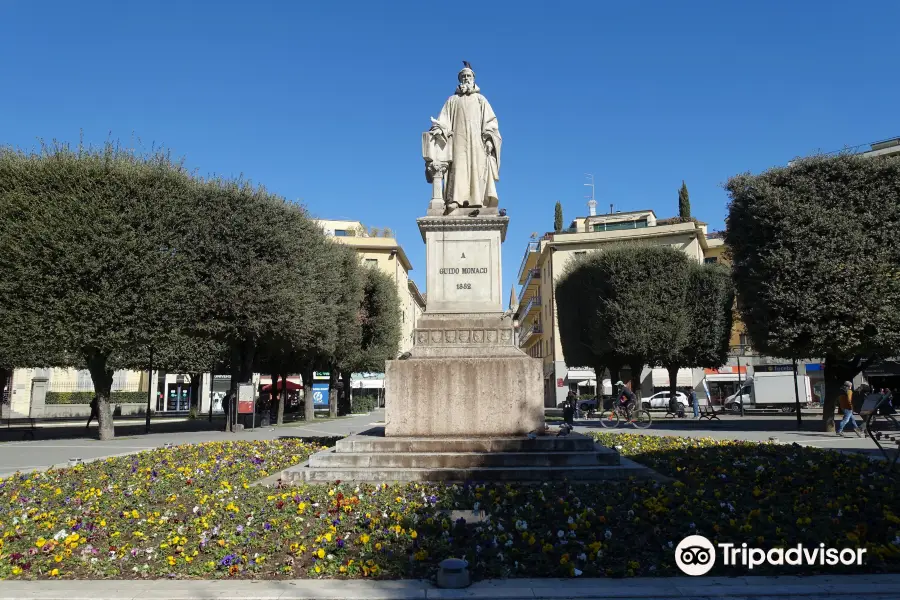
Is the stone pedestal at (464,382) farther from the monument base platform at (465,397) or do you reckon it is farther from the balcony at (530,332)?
the balcony at (530,332)

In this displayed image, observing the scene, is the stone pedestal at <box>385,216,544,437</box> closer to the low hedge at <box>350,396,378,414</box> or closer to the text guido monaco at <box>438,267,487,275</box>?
the text guido monaco at <box>438,267,487,275</box>

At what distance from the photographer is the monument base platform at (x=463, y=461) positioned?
853 centimetres

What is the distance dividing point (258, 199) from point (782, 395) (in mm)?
36178

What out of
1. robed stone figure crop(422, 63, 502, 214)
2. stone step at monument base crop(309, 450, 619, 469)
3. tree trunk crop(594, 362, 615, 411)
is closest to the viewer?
stone step at monument base crop(309, 450, 619, 469)

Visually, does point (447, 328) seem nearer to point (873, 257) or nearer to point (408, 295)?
point (873, 257)

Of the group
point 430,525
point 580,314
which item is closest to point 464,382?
point 430,525

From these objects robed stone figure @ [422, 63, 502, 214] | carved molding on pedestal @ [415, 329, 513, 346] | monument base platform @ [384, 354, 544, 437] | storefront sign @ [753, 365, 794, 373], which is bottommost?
monument base platform @ [384, 354, 544, 437]

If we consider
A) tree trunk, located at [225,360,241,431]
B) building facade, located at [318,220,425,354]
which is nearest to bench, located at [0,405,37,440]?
tree trunk, located at [225,360,241,431]

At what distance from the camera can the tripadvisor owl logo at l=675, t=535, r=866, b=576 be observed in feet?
17.7

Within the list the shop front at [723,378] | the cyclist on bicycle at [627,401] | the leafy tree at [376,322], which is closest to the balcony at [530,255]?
the shop front at [723,378]

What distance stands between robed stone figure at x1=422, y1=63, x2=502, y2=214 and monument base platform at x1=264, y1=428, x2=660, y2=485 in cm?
413

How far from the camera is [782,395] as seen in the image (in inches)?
1668

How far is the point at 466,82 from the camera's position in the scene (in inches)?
460

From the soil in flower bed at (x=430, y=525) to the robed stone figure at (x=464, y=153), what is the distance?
205 inches
